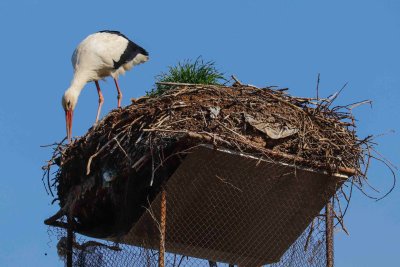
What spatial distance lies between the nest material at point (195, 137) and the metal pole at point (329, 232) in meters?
0.37

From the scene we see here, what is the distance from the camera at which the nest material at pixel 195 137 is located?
712 centimetres

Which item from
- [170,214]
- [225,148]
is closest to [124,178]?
[170,214]

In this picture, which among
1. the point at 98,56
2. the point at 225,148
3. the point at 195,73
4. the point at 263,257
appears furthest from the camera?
the point at 98,56

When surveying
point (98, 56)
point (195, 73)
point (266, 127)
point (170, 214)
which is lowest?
A: point (170, 214)

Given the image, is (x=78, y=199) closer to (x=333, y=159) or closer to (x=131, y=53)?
(x=333, y=159)

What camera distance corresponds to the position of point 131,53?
10.7m

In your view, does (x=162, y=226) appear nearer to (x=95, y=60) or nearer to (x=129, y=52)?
(x=95, y=60)

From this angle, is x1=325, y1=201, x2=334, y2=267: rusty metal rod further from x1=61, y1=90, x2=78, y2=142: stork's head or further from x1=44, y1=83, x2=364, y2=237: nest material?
x1=61, y1=90, x2=78, y2=142: stork's head

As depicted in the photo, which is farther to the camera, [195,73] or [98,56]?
[98,56]

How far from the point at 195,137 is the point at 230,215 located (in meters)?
1.06

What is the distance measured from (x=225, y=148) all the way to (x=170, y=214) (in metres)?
0.83

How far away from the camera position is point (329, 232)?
7.72 metres

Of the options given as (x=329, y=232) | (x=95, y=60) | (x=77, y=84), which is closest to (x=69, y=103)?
(x=77, y=84)

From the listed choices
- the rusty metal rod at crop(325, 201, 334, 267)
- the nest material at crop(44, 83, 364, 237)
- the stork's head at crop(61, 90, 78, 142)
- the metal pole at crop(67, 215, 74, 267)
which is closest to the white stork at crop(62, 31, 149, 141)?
the stork's head at crop(61, 90, 78, 142)
